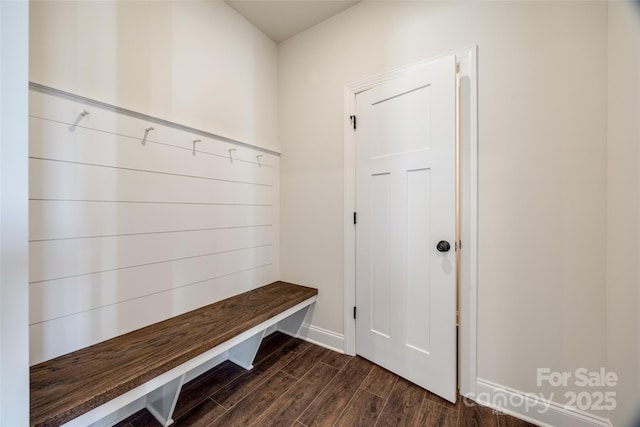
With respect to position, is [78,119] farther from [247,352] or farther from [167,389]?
[247,352]

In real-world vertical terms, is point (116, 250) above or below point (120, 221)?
below

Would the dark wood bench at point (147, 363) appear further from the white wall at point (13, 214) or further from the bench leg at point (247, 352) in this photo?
the white wall at point (13, 214)

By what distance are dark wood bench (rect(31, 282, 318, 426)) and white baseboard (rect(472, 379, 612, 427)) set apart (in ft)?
4.21

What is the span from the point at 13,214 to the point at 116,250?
737mm

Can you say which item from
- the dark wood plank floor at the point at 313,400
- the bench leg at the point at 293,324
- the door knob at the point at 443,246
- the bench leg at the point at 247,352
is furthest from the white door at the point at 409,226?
the bench leg at the point at 247,352

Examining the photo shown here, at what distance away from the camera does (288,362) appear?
178 cm

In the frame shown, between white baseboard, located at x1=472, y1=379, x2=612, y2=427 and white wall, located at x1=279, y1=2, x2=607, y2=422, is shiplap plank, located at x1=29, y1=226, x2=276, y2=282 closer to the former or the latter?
white wall, located at x1=279, y1=2, x2=607, y2=422

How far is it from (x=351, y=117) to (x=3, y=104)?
1.70 meters

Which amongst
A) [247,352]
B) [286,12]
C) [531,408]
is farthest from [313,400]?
[286,12]

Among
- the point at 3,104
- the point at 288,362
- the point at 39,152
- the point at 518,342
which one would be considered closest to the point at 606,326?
the point at 518,342

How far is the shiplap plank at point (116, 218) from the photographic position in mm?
1058

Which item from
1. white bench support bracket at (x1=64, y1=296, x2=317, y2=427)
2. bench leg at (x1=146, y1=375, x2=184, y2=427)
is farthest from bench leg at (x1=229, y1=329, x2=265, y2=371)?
bench leg at (x1=146, y1=375, x2=184, y2=427)

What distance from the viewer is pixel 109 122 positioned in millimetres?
1248

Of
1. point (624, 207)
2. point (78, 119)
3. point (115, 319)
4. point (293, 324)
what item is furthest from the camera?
point (293, 324)
